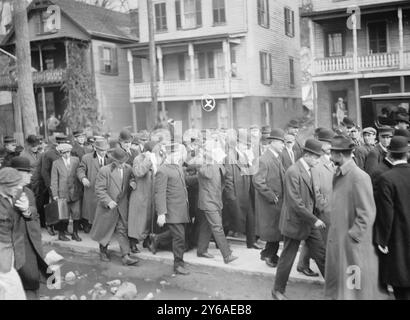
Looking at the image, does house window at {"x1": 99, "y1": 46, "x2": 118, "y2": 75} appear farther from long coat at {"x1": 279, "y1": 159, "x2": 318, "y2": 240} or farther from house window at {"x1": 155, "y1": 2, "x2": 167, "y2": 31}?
long coat at {"x1": 279, "y1": 159, "x2": 318, "y2": 240}

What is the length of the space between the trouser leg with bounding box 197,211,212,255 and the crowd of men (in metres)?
0.02

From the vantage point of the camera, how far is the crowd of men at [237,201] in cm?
532

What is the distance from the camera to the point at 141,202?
888cm

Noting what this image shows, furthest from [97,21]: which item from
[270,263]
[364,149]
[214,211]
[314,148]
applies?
[314,148]

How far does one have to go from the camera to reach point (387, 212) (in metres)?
5.25

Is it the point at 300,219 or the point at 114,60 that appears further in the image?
the point at 114,60

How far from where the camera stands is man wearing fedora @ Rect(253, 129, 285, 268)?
788 centimetres

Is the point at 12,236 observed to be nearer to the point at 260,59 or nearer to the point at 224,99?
the point at 224,99

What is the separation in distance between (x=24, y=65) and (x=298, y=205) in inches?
452

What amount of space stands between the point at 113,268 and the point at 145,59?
25.4 m

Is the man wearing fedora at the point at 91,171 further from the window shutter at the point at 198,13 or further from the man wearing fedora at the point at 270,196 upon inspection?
the window shutter at the point at 198,13

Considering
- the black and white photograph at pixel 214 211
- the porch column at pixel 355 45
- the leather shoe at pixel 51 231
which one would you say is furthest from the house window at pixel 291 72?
the leather shoe at pixel 51 231

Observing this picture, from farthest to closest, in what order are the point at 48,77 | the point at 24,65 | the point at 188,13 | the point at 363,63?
1. the point at 48,77
2. the point at 188,13
3. the point at 363,63
4. the point at 24,65

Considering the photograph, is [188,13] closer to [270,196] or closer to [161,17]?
[161,17]
